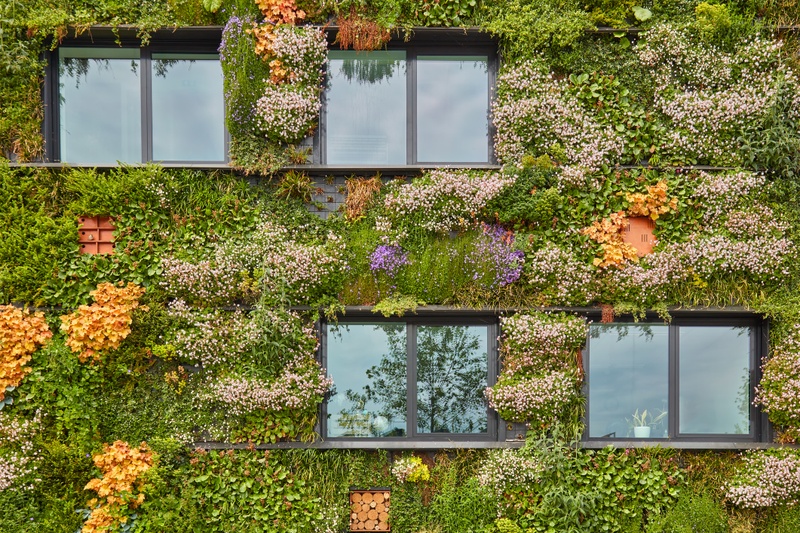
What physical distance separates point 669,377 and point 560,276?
6.70ft

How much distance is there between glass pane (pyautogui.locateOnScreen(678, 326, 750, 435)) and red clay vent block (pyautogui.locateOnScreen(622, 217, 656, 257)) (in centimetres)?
121

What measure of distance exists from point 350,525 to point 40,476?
3.74m

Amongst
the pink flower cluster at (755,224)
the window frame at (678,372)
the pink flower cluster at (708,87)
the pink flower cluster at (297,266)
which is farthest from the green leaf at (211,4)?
the pink flower cluster at (755,224)

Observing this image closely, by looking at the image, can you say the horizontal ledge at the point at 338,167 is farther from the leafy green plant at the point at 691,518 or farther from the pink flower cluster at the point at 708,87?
the leafy green plant at the point at 691,518

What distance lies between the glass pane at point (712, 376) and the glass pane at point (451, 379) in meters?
2.64

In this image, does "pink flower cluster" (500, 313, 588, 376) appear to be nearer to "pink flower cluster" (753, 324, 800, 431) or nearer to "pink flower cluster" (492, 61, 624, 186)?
"pink flower cluster" (492, 61, 624, 186)

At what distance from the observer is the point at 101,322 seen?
631 cm

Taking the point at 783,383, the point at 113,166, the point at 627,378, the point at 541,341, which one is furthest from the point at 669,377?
the point at 113,166

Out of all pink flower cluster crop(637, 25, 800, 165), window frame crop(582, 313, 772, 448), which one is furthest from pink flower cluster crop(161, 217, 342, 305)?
pink flower cluster crop(637, 25, 800, 165)

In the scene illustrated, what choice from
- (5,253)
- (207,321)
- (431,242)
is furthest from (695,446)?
(5,253)

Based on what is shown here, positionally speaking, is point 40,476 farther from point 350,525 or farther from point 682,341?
point 682,341

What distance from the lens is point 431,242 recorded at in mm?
6738

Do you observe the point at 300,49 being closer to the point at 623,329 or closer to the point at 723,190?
the point at 623,329

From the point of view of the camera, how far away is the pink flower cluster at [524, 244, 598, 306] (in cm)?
654
